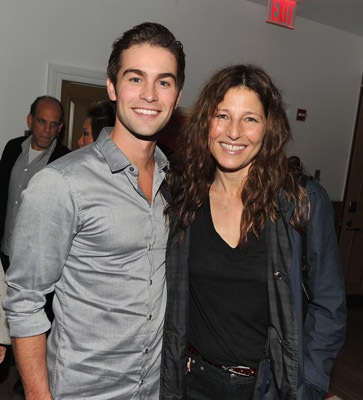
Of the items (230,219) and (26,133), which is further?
(26,133)

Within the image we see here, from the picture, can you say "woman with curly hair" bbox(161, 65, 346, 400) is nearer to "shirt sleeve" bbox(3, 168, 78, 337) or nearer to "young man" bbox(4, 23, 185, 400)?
"young man" bbox(4, 23, 185, 400)

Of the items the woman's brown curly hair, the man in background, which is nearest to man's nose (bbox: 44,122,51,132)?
the man in background

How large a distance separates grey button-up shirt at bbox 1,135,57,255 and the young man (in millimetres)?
1866

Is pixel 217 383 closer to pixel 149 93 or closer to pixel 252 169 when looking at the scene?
pixel 252 169

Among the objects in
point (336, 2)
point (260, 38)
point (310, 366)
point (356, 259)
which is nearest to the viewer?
point (310, 366)

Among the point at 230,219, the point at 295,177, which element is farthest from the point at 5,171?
the point at 295,177

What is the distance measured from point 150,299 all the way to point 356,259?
15.8 feet

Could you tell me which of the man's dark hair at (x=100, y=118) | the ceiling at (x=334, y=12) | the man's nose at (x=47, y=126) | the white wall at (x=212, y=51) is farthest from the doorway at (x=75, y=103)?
the ceiling at (x=334, y=12)

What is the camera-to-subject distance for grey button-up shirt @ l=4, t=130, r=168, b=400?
4.09 ft

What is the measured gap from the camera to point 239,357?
154 centimetres

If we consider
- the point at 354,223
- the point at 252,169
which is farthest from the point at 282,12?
the point at 252,169

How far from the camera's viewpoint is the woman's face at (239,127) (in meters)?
1.56

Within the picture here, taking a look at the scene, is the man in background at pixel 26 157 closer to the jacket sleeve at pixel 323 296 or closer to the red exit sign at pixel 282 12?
the jacket sleeve at pixel 323 296

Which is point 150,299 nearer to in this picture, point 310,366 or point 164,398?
point 164,398
